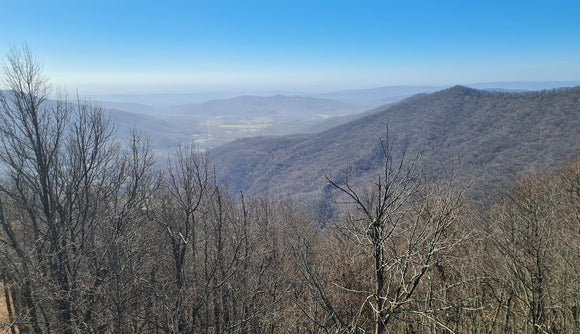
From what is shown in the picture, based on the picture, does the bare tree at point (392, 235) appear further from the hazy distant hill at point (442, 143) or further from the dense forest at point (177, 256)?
the hazy distant hill at point (442, 143)

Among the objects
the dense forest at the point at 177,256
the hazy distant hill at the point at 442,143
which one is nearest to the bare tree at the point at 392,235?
the dense forest at the point at 177,256

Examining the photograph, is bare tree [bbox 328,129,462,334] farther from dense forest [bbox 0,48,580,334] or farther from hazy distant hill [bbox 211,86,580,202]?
hazy distant hill [bbox 211,86,580,202]

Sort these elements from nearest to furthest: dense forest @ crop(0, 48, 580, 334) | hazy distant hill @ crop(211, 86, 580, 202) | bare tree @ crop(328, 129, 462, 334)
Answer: bare tree @ crop(328, 129, 462, 334), dense forest @ crop(0, 48, 580, 334), hazy distant hill @ crop(211, 86, 580, 202)

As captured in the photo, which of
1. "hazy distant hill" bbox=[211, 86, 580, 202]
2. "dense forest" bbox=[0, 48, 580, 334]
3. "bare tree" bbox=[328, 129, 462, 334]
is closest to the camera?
"bare tree" bbox=[328, 129, 462, 334]

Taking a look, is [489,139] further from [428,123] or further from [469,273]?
[469,273]

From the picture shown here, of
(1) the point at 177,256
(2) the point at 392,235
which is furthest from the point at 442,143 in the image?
(2) the point at 392,235

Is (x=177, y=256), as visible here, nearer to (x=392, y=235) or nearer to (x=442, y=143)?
(x=392, y=235)

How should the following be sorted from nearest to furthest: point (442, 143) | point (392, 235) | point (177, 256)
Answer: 1. point (392, 235)
2. point (177, 256)
3. point (442, 143)

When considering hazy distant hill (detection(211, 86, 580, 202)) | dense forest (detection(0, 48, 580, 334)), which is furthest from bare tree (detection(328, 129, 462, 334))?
hazy distant hill (detection(211, 86, 580, 202))

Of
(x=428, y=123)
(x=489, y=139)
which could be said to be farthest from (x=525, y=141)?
(x=428, y=123)
